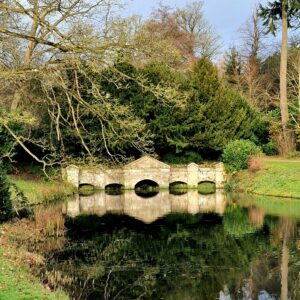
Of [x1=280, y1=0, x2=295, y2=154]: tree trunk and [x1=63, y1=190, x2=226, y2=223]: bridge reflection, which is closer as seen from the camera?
[x1=63, y1=190, x2=226, y2=223]: bridge reflection

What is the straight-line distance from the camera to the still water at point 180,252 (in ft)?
43.7

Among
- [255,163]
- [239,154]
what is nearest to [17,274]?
[255,163]

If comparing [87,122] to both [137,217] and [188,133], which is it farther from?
[137,217]

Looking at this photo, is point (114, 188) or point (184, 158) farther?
point (184, 158)

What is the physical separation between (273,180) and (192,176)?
266 inches

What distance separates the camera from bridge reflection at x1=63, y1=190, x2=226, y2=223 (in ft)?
Answer: 88.9

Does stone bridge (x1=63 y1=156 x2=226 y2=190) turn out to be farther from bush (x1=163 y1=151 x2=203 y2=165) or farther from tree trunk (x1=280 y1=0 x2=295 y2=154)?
tree trunk (x1=280 y1=0 x2=295 y2=154)

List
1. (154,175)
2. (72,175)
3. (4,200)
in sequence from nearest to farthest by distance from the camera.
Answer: (4,200) → (72,175) → (154,175)

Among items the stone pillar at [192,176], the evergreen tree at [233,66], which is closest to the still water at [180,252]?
the stone pillar at [192,176]

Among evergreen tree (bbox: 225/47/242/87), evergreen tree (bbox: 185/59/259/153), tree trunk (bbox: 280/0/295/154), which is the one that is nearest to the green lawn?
evergreen tree (bbox: 185/59/259/153)

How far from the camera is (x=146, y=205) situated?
3027 cm

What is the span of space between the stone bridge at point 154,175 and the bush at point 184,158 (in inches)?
89.5

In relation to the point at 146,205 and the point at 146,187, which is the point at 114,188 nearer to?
the point at 146,187

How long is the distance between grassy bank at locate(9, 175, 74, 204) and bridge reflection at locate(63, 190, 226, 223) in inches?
40.4
